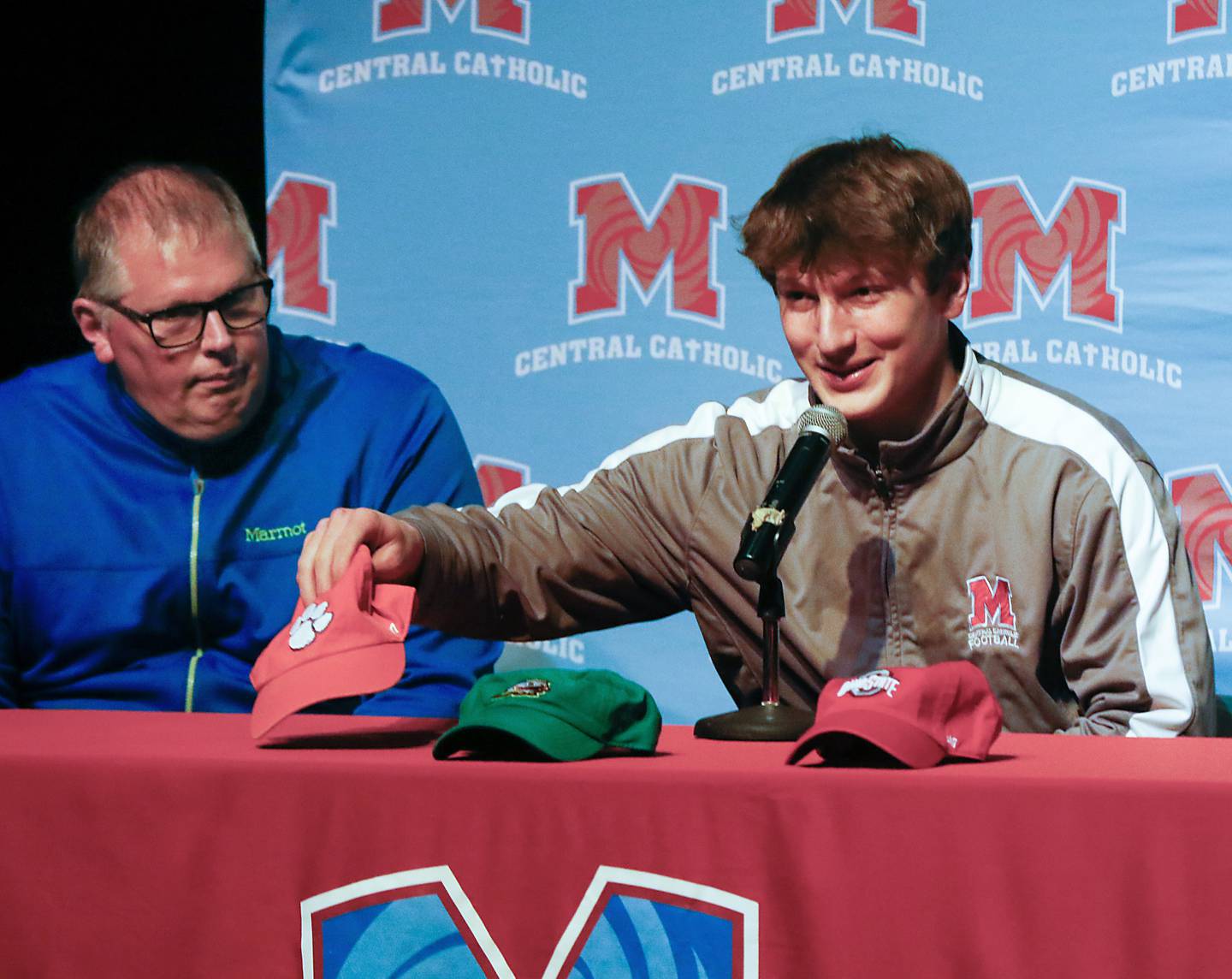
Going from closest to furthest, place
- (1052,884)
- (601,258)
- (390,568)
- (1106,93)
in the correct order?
1. (1052,884)
2. (390,568)
3. (1106,93)
4. (601,258)

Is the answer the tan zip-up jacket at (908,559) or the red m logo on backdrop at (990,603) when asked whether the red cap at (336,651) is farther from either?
the red m logo on backdrop at (990,603)

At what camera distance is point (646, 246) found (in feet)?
8.19

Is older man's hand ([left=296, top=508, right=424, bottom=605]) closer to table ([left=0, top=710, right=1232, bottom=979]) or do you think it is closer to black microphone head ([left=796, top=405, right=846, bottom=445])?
table ([left=0, top=710, right=1232, bottom=979])

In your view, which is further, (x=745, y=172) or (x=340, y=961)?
(x=745, y=172)

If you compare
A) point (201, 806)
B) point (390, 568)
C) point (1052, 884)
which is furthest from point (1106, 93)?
point (201, 806)

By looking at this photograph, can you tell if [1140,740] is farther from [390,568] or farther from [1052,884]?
Result: [390,568]

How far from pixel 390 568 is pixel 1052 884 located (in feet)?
2.73

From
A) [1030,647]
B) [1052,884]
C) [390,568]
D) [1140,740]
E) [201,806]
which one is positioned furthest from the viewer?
[1030,647]

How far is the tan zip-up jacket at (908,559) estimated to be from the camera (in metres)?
1.78

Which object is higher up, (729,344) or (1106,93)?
(1106,93)

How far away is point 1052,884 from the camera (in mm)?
1044

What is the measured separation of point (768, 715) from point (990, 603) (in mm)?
645

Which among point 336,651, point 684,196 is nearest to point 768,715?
point 336,651

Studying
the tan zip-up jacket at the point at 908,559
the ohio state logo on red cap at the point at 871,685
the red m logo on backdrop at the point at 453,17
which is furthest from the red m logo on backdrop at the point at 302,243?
the ohio state logo on red cap at the point at 871,685
